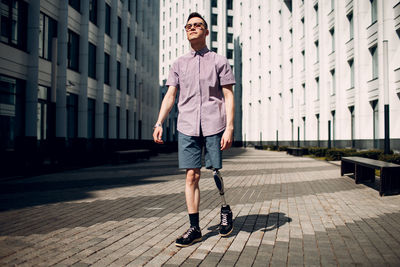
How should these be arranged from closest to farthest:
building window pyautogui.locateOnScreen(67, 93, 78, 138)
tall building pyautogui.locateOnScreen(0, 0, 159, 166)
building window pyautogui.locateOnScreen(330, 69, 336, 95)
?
tall building pyautogui.locateOnScreen(0, 0, 159, 166) → building window pyautogui.locateOnScreen(67, 93, 78, 138) → building window pyautogui.locateOnScreen(330, 69, 336, 95)

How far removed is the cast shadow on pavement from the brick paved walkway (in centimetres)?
1

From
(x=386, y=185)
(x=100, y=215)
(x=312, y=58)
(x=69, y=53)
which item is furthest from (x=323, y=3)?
(x=100, y=215)

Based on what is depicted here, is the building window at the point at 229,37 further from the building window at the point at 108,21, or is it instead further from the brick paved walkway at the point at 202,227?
the brick paved walkway at the point at 202,227

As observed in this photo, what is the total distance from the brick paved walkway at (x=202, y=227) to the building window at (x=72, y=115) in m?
11.5

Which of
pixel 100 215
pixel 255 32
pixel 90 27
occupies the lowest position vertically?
pixel 100 215

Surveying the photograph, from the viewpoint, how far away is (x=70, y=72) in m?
18.7

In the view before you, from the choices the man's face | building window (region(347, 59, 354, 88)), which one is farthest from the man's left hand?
Result: building window (region(347, 59, 354, 88))

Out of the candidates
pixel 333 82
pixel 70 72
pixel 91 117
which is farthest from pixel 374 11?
pixel 91 117

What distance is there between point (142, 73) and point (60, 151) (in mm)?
17643

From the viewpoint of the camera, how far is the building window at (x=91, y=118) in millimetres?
21484

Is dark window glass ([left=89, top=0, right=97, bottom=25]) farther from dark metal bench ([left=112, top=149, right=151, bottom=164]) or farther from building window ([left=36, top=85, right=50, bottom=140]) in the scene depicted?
dark metal bench ([left=112, top=149, right=151, bottom=164])

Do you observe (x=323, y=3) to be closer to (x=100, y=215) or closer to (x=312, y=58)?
(x=312, y=58)

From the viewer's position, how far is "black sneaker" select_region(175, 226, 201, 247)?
144 inches

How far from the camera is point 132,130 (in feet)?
97.9
